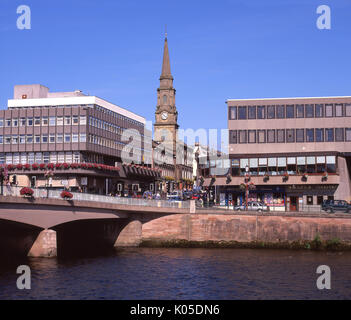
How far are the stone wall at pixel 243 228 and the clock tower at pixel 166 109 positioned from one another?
393 ft

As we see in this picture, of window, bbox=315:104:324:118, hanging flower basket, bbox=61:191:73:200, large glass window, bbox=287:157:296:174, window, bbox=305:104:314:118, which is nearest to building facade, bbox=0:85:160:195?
large glass window, bbox=287:157:296:174

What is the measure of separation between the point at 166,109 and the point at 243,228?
123 metres

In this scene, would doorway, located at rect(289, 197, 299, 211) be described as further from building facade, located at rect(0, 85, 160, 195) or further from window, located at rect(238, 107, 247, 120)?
building facade, located at rect(0, 85, 160, 195)

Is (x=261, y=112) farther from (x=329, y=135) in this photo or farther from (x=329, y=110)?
(x=329, y=135)

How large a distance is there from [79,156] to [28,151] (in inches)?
349

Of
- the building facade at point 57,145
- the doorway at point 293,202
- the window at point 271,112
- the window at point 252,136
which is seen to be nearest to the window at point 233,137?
the window at point 252,136

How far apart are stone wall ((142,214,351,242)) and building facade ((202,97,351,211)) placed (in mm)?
12243

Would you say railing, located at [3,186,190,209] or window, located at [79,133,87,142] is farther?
window, located at [79,133,87,142]

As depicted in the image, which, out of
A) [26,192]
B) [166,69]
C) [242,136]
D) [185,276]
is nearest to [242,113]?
[242,136]

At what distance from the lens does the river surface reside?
40344 millimetres

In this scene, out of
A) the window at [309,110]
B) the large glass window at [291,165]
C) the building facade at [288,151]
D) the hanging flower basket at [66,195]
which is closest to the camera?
the hanging flower basket at [66,195]

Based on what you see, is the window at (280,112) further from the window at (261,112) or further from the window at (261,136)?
the window at (261,136)

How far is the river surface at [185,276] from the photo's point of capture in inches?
1588

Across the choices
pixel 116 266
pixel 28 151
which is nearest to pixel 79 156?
pixel 28 151
